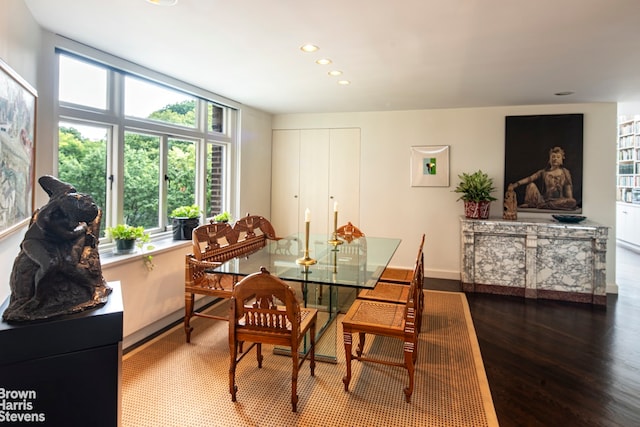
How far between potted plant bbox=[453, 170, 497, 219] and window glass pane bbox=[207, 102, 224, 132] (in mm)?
3255

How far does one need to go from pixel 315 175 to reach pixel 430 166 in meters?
1.72

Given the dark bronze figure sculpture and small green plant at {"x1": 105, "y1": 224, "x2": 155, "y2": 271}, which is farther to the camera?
small green plant at {"x1": 105, "y1": 224, "x2": 155, "y2": 271}

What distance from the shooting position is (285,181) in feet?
19.5

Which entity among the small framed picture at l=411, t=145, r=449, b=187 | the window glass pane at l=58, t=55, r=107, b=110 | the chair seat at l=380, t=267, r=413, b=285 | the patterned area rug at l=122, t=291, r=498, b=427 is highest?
the window glass pane at l=58, t=55, r=107, b=110

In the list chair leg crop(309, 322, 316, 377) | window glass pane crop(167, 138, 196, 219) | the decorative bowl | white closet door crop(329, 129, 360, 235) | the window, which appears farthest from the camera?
white closet door crop(329, 129, 360, 235)

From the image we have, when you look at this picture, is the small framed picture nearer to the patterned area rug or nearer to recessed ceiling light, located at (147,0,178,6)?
the patterned area rug

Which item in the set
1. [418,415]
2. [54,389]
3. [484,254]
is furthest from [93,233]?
[484,254]

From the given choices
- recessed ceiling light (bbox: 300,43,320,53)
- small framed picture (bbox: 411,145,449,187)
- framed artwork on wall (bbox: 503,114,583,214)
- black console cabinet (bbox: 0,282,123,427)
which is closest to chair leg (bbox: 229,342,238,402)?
black console cabinet (bbox: 0,282,123,427)

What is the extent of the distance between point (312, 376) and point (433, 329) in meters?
1.40

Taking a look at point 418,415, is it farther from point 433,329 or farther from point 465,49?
point 465,49

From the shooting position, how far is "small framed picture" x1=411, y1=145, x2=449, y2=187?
5234mm

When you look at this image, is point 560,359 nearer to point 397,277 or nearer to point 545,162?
Answer: point 397,277

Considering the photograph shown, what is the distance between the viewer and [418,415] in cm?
218

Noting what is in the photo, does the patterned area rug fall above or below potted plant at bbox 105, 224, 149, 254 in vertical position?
below
